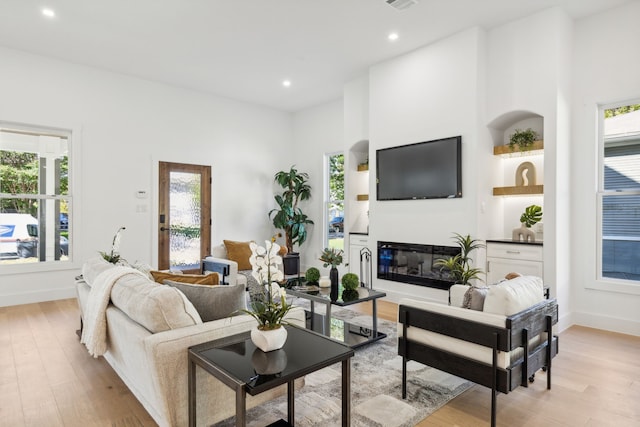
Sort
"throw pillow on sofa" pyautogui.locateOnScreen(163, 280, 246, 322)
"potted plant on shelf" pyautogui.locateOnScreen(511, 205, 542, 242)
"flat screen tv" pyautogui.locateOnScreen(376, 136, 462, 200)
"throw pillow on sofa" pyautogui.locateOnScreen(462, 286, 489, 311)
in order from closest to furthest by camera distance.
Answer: "throw pillow on sofa" pyautogui.locateOnScreen(163, 280, 246, 322) < "throw pillow on sofa" pyautogui.locateOnScreen(462, 286, 489, 311) < "potted plant on shelf" pyautogui.locateOnScreen(511, 205, 542, 242) < "flat screen tv" pyautogui.locateOnScreen(376, 136, 462, 200)

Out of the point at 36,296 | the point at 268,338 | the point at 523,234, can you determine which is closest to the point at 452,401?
the point at 268,338

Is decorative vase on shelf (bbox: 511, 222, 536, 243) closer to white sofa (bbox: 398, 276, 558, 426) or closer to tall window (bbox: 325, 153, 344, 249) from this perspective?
white sofa (bbox: 398, 276, 558, 426)

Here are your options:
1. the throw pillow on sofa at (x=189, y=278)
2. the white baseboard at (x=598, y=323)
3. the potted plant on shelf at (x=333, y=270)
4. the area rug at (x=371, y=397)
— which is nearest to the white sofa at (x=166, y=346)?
the area rug at (x=371, y=397)

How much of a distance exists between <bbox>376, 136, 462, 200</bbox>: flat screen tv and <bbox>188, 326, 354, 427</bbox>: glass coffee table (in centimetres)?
324

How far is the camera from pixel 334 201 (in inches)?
281

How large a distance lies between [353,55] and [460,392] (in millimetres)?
4306

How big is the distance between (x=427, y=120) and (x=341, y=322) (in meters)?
2.81

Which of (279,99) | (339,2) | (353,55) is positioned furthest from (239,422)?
(279,99)

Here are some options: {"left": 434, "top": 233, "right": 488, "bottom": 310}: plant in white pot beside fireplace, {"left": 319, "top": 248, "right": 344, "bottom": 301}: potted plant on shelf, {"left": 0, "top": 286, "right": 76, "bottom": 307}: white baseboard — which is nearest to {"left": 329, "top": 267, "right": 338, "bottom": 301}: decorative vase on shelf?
{"left": 319, "top": 248, "right": 344, "bottom": 301}: potted plant on shelf

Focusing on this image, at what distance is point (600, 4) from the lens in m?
3.90

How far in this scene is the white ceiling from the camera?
12.8ft

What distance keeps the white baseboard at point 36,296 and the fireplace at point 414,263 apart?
455 cm

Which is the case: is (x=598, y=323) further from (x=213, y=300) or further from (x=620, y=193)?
(x=213, y=300)

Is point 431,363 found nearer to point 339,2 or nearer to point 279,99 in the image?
point 339,2
